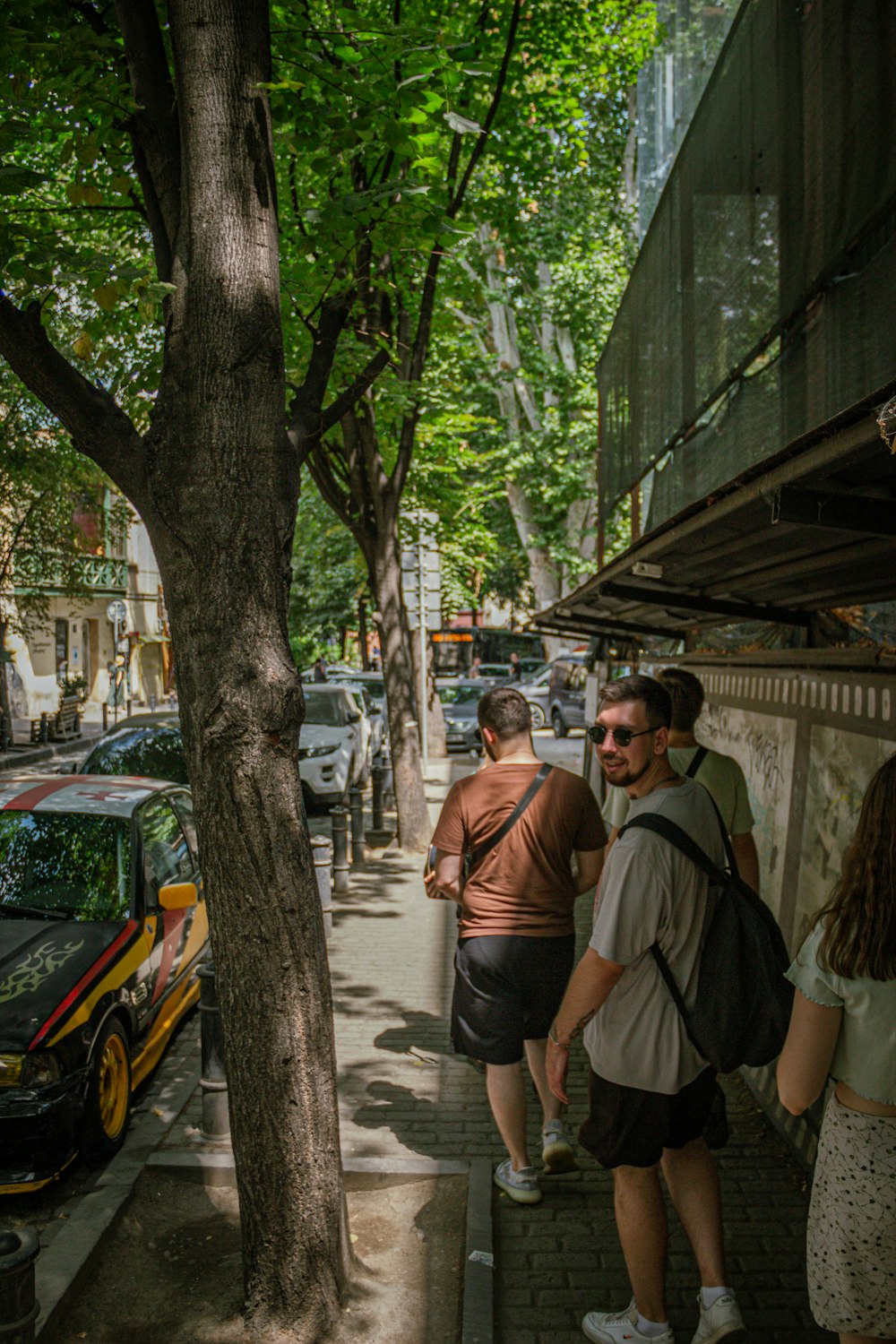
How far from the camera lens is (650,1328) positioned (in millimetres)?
3400

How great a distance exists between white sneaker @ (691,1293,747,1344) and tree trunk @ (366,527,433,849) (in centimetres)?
Result: 968

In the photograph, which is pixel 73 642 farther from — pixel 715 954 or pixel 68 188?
pixel 715 954

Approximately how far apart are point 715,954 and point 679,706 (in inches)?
71.9

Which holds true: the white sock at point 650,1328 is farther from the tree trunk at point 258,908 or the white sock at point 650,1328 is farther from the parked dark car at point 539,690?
the parked dark car at point 539,690

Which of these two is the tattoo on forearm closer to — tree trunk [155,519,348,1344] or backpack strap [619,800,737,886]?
backpack strap [619,800,737,886]

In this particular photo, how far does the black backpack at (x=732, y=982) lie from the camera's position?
10.4 ft

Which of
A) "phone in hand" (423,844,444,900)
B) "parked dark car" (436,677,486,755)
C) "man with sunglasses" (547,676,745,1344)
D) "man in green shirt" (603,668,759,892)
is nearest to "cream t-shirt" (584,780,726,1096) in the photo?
"man with sunglasses" (547,676,745,1344)

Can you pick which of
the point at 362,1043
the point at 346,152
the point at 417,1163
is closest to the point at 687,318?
the point at 346,152

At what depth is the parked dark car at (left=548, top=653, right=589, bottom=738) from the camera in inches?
1126

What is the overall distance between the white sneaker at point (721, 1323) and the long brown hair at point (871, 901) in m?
1.47

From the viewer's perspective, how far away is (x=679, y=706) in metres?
4.91

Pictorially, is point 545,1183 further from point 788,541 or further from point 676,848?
point 788,541

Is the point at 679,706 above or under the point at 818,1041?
above

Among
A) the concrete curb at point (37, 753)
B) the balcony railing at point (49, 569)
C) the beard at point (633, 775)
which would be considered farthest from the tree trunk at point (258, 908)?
the balcony railing at point (49, 569)
